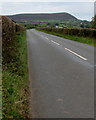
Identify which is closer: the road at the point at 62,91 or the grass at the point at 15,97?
the grass at the point at 15,97

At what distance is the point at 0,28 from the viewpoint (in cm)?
972

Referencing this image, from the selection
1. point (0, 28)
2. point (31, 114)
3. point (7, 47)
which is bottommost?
point (31, 114)

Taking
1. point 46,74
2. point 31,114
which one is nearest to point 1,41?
point 46,74

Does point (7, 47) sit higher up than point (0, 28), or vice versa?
point (0, 28)

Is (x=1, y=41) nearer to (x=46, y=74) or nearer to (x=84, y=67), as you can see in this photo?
(x=46, y=74)

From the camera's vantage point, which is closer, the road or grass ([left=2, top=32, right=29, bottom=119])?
grass ([left=2, top=32, right=29, bottom=119])

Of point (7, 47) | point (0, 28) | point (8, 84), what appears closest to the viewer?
point (8, 84)

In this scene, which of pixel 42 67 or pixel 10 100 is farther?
pixel 42 67

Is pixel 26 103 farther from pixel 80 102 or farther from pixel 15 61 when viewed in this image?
pixel 15 61

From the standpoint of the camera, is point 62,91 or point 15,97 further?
point 62,91

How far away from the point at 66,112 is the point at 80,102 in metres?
0.79

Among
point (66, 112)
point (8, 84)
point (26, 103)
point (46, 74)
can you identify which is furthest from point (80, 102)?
point (46, 74)

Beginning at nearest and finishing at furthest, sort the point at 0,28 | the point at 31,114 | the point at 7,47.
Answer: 1. the point at 31,114
2. the point at 0,28
3. the point at 7,47

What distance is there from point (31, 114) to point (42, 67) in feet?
20.2
